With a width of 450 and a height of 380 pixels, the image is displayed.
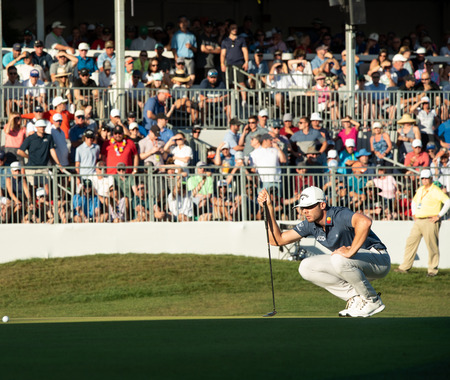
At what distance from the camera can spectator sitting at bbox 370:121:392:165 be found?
18.9m

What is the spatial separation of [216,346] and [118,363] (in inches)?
34.7

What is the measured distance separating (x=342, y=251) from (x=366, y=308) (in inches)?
27.1

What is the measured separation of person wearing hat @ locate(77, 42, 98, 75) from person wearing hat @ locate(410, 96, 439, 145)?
288 inches

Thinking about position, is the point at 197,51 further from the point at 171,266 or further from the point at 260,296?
the point at 260,296

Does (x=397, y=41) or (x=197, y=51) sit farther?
(x=397, y=41)

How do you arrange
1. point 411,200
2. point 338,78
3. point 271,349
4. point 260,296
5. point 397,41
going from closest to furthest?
1. point 271,349
2. point 260,296
3. point 411,200
4. point 338,78
5. point 397,41

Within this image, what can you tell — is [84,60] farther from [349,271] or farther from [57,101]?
[349,271]

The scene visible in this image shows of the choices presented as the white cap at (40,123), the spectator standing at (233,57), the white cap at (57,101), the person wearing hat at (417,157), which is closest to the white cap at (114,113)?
the white cap at (57,101)

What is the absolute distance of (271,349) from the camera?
6.54 metres

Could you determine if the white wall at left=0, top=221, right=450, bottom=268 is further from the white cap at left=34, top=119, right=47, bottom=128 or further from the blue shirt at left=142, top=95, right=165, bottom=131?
the blue shirt at left=142, top=95, right=165, bottom=131

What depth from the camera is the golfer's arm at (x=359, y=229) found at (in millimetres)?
9391

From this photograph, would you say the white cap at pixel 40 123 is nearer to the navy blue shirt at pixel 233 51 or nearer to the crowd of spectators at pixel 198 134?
the crowd of spectators at pixel 198 134

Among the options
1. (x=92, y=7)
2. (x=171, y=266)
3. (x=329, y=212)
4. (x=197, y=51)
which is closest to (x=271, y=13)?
(x=92, y=7)

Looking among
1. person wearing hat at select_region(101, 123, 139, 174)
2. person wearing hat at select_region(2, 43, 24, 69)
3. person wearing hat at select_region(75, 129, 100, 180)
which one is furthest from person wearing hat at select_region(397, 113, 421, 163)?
person wearing hat at select_region(2, 43, 24, 69)
